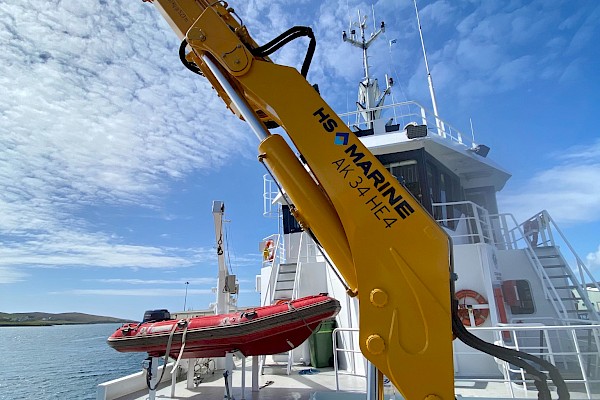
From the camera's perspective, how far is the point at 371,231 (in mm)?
2158

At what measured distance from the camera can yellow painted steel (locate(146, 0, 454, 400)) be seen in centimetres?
194

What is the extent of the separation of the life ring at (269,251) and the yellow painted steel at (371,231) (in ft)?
23.0

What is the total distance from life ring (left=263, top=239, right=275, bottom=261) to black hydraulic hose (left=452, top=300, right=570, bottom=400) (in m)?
7.45

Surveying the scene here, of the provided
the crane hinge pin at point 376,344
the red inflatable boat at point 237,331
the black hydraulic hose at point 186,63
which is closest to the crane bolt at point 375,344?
the crane hinge pin at point 376,344

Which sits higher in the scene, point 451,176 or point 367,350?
point 451,176

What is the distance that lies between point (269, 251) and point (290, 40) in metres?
7.26

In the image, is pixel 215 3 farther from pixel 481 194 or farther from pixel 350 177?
pixel 481 194

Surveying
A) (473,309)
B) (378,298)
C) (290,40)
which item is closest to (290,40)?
(290,40)

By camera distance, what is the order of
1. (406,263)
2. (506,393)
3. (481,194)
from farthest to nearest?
(481,194)
(506,393)
(406,263)

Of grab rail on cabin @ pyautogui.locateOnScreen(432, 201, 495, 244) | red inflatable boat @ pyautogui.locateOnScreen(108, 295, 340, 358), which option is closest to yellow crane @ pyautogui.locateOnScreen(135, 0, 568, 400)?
red inflatable boat @ pyautogui.locateOnScreen(108, 295, 340, 358)

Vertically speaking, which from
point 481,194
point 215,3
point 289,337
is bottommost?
point 289,337

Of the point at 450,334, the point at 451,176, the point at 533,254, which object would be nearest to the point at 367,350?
the point at 450,334

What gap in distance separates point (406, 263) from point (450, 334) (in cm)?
42

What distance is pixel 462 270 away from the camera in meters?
6.41
